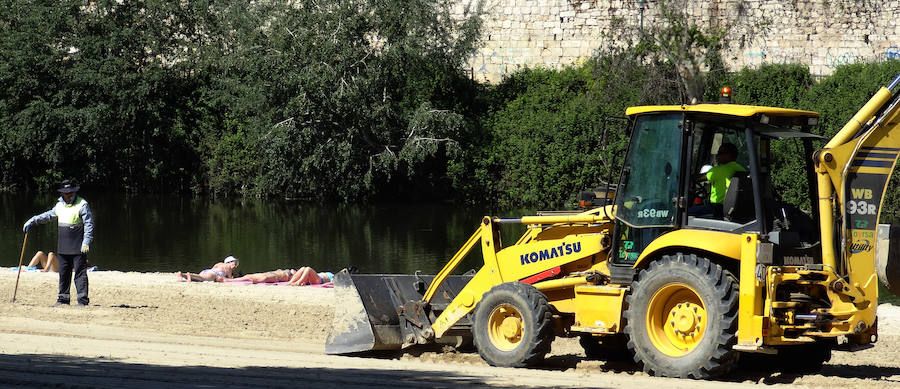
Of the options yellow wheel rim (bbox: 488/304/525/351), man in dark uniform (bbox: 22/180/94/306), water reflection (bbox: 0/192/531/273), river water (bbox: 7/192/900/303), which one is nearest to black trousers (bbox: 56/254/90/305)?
man in dark uniform (bbox: 22/180/94/306)

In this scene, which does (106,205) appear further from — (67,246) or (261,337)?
(261,337)

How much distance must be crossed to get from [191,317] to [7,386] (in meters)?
6.33

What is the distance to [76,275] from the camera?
49.0ft

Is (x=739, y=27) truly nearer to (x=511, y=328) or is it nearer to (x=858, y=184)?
(x=511, y=328)

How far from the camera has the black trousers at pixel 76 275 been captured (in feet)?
48.5

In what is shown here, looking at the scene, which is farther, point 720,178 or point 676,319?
point 720,178

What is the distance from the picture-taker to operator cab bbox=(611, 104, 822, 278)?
30.3 ft

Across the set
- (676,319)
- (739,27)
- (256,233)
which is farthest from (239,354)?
(739,27)

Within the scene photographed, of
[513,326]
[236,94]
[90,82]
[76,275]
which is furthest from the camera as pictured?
[236,94]

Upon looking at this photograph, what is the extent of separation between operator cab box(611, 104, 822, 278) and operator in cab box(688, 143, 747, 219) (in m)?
0.02

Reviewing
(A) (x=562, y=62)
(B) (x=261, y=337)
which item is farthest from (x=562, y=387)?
(A) (x=562, y=62)

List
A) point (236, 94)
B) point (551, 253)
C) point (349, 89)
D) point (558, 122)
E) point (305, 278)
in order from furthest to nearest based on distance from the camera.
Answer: point (236, 94)
point (558, 122)
point (349, 89)
point (305, 278)
point (551, 253)

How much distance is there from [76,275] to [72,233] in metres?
0.57

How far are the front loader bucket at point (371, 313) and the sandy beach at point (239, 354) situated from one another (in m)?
0.18
